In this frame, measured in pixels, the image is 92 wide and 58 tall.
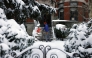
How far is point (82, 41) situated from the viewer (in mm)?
4031

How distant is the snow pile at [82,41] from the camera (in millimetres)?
3906

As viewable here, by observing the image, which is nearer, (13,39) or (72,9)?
(13,39)

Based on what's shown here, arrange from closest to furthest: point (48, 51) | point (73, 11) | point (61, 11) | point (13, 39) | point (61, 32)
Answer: point (13, 39), point (48, 51), point (61, 32), point (73, 11), point (61, 11)

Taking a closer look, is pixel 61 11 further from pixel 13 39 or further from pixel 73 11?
pixel 13 39

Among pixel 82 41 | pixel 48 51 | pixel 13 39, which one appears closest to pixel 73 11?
pixel 48 51

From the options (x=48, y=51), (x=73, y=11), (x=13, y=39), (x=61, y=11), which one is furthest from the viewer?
(x=61, y=11)

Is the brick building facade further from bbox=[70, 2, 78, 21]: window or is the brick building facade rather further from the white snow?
the white snow

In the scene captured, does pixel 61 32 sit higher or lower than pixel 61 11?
lower

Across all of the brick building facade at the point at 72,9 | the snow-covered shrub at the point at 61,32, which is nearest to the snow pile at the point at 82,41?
the snow-covered shrub at the point at 61,32

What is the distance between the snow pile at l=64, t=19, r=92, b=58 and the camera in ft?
12.8

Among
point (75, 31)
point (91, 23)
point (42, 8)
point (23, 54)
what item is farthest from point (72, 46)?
point (42, 8)

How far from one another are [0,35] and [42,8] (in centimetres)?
511

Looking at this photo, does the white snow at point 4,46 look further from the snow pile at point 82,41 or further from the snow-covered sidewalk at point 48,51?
the snow pile at point 82,41

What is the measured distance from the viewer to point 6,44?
3781 millimetres
